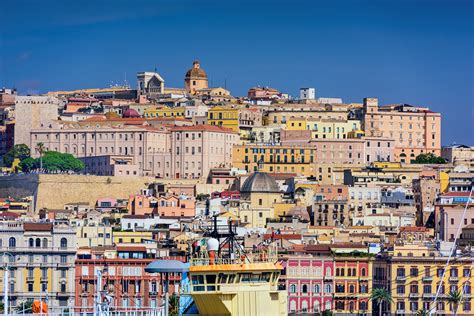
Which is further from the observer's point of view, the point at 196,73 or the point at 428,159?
the point at 196,73

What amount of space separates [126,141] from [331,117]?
40.7 feet

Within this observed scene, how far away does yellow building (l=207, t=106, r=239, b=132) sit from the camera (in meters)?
86.0

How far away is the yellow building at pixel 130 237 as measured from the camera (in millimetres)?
61188

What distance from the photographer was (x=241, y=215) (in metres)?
68.4

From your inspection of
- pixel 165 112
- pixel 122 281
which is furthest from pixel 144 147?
pixel 122 281

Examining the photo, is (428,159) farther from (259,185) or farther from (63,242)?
(63,242)

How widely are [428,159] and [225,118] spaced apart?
33.2 ft

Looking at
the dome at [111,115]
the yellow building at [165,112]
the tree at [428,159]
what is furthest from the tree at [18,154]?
the tree at [428,159]

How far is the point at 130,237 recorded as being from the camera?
202 ft

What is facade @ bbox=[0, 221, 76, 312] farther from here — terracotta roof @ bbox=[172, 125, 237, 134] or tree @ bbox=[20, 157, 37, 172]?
tree @ bbox=[20, 157, 37, 172]

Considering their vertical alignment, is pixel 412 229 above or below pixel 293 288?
above

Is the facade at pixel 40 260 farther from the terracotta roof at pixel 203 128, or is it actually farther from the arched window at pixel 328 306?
the terracotta roof at pixel 203 128

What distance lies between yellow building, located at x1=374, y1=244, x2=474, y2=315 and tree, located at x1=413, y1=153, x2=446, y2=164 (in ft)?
100

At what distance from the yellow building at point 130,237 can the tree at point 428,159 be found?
25.6m
